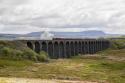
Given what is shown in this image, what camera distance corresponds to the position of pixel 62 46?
130250 mm

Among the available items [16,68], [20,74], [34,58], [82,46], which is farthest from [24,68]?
[82,46]

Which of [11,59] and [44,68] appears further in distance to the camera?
[11,59]

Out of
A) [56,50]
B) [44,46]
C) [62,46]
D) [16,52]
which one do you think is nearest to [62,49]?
[62,46]

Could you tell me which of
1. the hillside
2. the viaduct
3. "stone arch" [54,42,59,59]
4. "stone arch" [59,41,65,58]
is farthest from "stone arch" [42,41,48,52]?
"stone arch" [59,41,65,58]

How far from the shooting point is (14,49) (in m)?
87.8

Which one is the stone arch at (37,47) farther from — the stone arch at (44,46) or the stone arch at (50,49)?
the stone arch at (50,49)

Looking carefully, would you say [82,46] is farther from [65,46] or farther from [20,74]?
[20,74]

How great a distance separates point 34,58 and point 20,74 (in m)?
25.4

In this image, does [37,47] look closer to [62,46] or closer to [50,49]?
[50,49]

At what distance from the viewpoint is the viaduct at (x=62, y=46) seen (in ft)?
343

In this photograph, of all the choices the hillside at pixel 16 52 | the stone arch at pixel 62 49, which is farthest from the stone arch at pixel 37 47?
the stone arch at pixel 62 49

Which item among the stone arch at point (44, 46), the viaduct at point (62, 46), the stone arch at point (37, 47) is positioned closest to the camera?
the stone arch at point (37, 47)

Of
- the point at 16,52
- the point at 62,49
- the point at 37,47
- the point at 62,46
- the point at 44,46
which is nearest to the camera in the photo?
the point at 16,52

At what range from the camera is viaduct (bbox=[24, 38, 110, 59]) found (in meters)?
104
